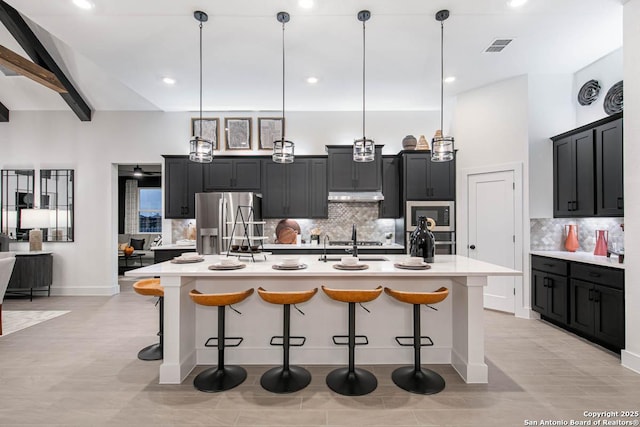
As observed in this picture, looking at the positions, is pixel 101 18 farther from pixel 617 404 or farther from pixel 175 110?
pixel 617 404

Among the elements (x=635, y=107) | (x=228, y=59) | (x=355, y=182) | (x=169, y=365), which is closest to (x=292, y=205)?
(x=355, y=182)

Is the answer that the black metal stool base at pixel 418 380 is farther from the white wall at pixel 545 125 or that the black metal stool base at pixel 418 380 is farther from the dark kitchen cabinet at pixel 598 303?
the white wall at pixel 545 125

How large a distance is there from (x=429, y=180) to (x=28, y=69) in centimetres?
597

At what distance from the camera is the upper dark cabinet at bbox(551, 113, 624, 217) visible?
11.0 ft

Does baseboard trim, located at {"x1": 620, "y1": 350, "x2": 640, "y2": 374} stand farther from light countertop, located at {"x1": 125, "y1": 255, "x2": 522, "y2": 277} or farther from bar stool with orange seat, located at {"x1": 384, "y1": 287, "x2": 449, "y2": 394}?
bar stool with orange seat, located at {"x1": 384, "y1": 287, "x2": 449, "y2": 394}

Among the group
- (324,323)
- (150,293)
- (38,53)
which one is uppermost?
(38,53)

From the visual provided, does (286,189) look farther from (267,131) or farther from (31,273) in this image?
(31,273)

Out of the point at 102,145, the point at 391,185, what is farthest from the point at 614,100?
the point at 102,145

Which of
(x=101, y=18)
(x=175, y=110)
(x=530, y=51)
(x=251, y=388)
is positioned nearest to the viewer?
(x=251, y=388)

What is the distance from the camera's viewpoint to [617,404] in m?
2.29

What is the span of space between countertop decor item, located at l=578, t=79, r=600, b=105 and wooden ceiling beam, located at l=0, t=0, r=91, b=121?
722 cm

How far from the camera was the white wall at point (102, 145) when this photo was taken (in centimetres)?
562

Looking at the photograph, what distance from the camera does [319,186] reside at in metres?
5.36

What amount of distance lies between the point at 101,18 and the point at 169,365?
11.0 ft
